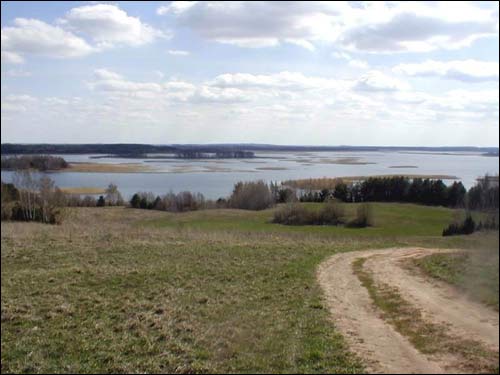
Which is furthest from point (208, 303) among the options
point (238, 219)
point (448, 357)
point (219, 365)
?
point (238, 219)

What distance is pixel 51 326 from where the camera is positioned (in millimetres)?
9102

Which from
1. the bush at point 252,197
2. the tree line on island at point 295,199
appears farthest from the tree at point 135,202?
the bush at point 252,197

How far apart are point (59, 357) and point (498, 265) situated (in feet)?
24.8

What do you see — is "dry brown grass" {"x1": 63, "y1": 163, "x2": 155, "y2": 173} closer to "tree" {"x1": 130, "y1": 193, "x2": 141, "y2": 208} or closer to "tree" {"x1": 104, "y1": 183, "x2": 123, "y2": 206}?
"tree" {"x1": 104, "y1": 183, "x2": 123, "y2": 206}

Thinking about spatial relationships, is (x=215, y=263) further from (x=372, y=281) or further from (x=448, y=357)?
(x=448, y=357)

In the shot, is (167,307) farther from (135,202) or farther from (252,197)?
(135,202)

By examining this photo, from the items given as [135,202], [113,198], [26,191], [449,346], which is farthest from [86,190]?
[449,346]

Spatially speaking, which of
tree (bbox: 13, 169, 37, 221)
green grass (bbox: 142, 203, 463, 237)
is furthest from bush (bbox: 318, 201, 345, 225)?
tree (bbox: 13, 169, 37, 221)

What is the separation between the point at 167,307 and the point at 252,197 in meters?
45.2

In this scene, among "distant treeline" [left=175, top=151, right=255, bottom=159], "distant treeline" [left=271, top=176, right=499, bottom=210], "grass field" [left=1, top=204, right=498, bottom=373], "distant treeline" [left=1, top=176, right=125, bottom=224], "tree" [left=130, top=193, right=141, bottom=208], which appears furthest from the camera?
"distant treeline" [left=175, top=151, right=255, bottom=159]

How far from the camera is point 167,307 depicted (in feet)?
32.3

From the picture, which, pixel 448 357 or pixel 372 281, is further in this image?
pixel 372 281

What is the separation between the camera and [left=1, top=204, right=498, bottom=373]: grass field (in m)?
5.45

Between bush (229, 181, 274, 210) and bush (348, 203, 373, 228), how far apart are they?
1689 centimetres
